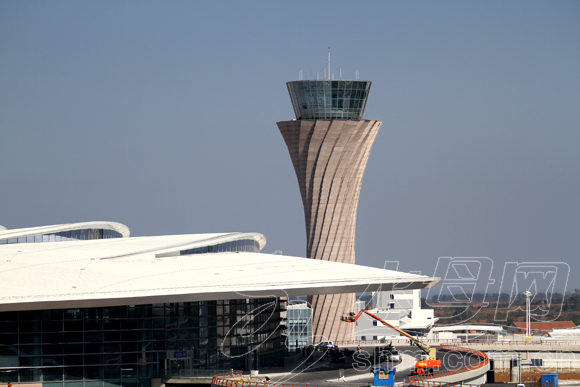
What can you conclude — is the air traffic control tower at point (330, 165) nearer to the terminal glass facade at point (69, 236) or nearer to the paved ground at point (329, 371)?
the terminal glass facade at point (69, 236)

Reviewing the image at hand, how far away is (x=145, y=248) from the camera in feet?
296

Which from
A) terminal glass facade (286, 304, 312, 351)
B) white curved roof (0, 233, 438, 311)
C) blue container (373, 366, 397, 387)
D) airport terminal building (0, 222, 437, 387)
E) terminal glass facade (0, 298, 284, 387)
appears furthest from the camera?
terminal glass facade (286, 304, 312, 351)

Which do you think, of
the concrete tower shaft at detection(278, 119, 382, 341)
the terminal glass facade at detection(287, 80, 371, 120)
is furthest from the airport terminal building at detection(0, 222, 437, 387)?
the terminal glass facade at detection(287, 80, 371, 120)

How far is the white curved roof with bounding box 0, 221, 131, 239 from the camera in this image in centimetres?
10087

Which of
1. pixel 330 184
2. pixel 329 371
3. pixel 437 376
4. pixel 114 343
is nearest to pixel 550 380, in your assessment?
pixel 437 376

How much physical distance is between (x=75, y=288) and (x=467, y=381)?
32.8 metres

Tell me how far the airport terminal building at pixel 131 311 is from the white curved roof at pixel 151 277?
0.09m

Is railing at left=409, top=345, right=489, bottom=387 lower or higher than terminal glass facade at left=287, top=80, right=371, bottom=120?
lower

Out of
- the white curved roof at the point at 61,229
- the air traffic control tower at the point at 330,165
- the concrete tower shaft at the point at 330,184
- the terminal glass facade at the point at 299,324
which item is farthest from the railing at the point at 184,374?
the terminal glass facade at the point at 299,324

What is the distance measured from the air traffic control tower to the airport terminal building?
3753 centimetres

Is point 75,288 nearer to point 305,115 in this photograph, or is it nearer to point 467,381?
point 467,381

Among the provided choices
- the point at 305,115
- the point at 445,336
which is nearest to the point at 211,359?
the point at 305,115

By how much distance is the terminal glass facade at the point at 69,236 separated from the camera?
99475mm

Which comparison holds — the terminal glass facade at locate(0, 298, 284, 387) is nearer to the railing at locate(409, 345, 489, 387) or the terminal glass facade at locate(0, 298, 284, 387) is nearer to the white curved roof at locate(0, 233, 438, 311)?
the white curved roof at locate(0, 233, 438, 311)
